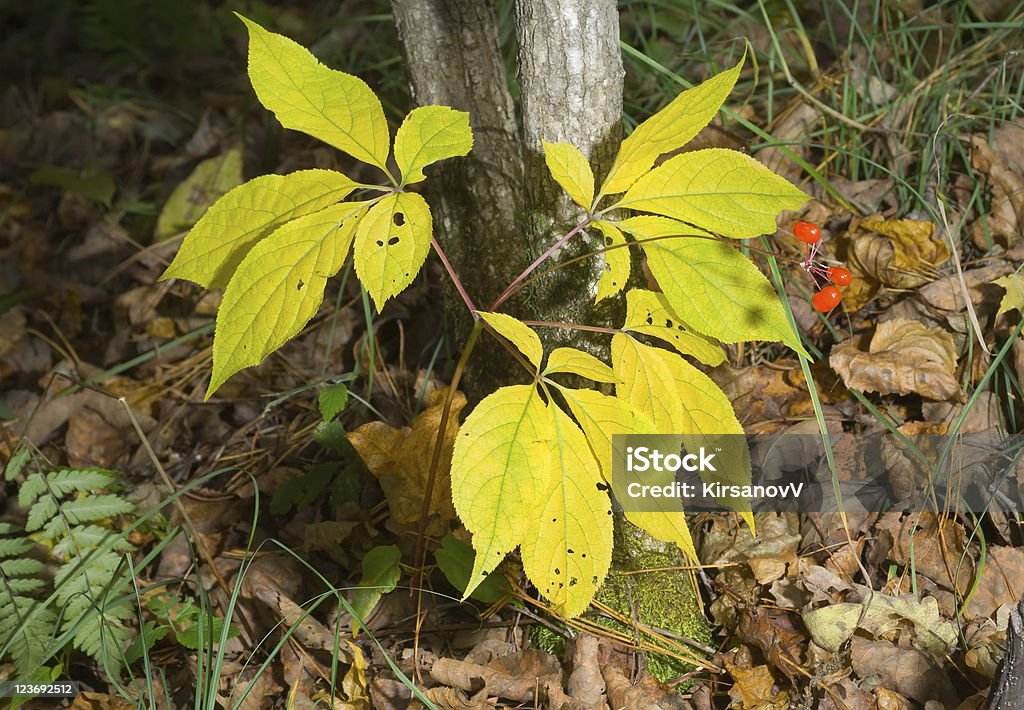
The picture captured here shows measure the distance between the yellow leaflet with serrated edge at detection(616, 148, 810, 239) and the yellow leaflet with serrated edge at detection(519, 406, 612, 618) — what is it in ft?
1.17

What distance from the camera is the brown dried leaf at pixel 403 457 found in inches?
67.2

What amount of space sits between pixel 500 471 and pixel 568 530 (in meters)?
0.14

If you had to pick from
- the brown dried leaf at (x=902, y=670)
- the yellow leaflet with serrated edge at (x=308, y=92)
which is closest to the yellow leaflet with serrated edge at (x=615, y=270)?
the yellow leaflet with serrated edge at (x=308, y=92)

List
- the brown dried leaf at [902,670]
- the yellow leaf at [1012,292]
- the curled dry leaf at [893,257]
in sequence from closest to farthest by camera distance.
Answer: the brown dried leaf at [902,670] < the yellow leaf at [1012,292] < the curled dry leaf at [893,257]

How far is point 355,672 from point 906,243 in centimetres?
158

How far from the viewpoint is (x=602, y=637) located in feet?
5.29

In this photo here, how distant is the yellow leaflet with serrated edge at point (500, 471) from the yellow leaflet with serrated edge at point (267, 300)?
0.29 metres

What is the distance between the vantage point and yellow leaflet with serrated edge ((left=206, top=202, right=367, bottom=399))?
1.14m

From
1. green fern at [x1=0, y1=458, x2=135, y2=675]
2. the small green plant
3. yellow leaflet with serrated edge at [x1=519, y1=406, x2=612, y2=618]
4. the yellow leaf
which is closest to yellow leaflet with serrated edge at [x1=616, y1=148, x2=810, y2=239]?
the small green plant

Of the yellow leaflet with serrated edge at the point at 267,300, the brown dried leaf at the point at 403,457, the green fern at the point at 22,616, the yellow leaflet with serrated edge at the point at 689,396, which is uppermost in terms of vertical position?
the yellow leaflet with serrated edge at the point at 267,300

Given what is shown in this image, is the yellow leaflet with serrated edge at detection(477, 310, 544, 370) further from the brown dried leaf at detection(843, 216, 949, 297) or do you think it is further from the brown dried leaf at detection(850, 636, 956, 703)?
the brown dried leaf at detection(843, 216, 949, 297)

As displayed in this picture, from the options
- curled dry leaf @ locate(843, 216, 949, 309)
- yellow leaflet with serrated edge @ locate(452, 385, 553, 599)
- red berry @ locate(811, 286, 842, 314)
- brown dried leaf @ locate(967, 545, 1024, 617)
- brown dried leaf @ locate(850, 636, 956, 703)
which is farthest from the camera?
curled dry leaf @ locate(843, 216, 949, 309)

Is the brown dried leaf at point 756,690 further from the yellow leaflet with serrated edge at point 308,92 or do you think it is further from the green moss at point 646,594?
the yellow leaflet with serrated edge at point 308,92

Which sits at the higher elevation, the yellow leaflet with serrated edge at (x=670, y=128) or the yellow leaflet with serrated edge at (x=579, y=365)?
the yellow leaflet with serrated edge at (x=670, y=128)
